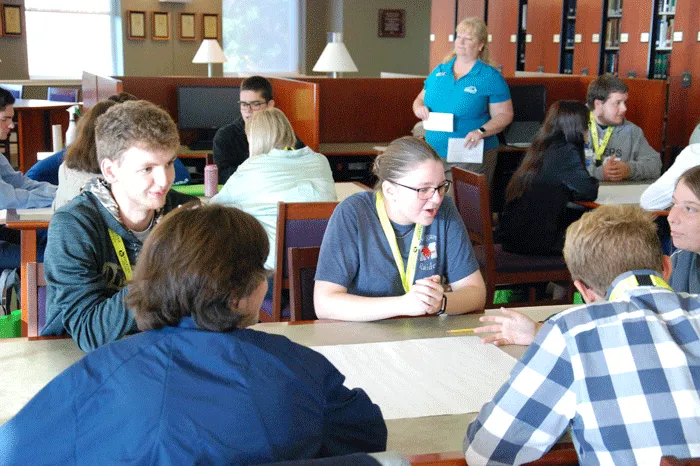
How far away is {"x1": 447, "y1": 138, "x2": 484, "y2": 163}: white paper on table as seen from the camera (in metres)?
4.84

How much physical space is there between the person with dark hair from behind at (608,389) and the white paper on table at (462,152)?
3485mm

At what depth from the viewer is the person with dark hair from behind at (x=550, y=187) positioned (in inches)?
146

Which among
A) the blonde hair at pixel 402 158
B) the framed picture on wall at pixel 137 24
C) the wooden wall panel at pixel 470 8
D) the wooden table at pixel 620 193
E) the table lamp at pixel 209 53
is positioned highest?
the wooden wall panel at pixel 470 8

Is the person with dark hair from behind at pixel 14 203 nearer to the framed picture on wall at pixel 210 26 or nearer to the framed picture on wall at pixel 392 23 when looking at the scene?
the framed picture on wall at pixel 210 26

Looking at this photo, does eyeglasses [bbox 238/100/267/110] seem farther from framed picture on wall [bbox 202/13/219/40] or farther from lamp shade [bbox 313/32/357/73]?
framed picture on wall [bbox 202/13/219/40]

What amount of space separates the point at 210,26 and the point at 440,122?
7718mm

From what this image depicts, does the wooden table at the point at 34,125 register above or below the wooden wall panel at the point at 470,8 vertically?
below

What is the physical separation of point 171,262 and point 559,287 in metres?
3.10

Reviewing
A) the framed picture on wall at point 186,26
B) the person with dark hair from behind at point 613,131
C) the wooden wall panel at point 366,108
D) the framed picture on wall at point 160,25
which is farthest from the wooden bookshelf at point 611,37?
the framed picture on wall at point 160,25

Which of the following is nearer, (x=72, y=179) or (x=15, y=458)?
(x=15, y=458)

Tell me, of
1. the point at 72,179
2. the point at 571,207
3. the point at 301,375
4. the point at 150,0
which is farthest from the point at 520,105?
the point at 150,0

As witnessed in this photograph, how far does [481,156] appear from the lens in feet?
15.9

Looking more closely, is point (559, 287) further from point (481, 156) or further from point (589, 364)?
point (589, 364)

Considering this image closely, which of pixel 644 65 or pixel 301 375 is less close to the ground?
pixel 644 65
